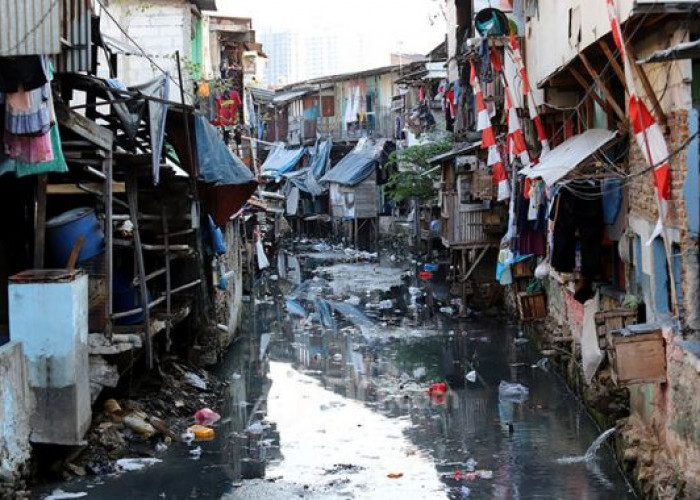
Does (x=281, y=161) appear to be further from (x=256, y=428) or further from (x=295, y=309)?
(x=256, y=428)

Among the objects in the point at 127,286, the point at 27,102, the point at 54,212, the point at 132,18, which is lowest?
the point at 127,286

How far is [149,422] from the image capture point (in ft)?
42.2

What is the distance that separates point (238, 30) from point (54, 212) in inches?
672

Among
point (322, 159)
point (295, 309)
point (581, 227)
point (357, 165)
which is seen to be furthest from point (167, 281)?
point (322, 159)

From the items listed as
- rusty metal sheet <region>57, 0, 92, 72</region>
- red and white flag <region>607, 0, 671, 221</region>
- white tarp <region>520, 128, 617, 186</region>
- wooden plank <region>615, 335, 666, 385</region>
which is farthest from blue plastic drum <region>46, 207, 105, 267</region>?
red and white flag <region>607, 0, 671, 221</region>

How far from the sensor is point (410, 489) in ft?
36.2

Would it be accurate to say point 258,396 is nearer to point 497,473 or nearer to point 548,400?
point 548,400

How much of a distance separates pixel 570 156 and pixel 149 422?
625cm

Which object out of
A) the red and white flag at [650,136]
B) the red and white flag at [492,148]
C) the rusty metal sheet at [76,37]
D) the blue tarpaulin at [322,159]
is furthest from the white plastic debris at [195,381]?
the blue tarpaulin at [322,159]

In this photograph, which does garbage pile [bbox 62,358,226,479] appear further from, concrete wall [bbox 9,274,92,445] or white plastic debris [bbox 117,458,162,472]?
concrete wall [bbox 9,274,92,445]

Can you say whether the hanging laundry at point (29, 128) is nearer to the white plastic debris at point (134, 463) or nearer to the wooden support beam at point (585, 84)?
the white plastic debris at point (134, 463)

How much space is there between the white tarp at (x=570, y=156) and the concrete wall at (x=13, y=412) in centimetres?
635

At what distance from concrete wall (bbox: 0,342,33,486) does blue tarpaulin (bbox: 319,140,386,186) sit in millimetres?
34537

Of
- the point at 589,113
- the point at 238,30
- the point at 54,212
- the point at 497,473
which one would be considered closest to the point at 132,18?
the point at 238,30
